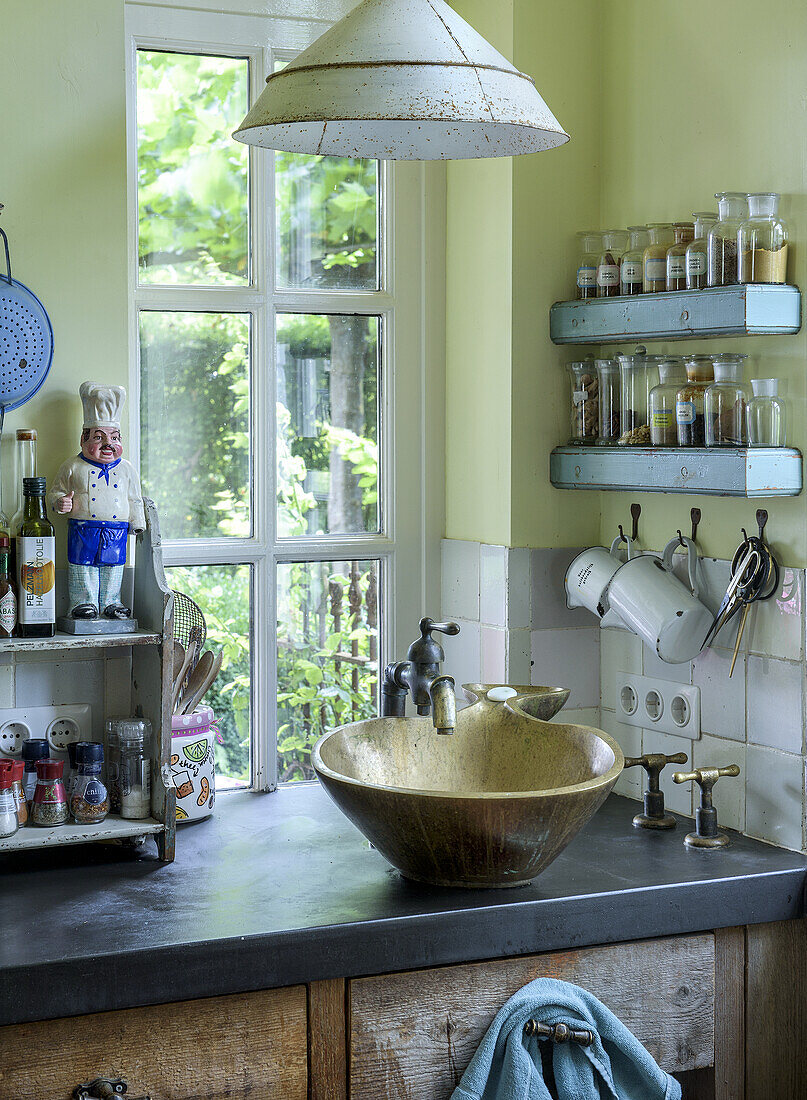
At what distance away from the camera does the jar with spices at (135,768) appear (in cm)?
188

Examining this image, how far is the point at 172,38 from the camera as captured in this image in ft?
7.16

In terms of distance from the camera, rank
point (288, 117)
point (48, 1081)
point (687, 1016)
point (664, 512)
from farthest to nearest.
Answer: point (664, 512), point (687, 1016), point (48, 1081), point (288, 117)

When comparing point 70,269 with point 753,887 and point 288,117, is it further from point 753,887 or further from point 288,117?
point 753,887

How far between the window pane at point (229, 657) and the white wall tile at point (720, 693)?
834 millimetres

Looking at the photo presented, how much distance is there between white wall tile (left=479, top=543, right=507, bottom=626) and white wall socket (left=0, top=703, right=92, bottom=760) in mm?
740

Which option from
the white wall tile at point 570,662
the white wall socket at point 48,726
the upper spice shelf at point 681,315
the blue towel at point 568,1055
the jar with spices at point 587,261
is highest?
the jar with spices at point 587,261

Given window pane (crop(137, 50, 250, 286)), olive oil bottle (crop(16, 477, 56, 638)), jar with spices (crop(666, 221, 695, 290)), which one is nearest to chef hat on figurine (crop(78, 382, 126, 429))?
olive oil bottle (crop(16, 477, 56, 638))

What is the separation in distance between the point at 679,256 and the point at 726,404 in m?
0.26

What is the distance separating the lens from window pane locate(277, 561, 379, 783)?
238cm

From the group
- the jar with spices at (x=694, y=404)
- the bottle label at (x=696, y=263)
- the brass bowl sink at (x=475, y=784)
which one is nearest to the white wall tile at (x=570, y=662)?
the brass bowl sink at (x=475, y=784)

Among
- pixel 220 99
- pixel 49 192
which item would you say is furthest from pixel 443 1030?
pixel 220 99

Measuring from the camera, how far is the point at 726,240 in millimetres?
1844

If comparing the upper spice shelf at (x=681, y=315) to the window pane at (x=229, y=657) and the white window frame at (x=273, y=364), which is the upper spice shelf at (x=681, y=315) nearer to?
the white window frame at (x=273, y=364)

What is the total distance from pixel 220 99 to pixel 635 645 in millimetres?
1228
